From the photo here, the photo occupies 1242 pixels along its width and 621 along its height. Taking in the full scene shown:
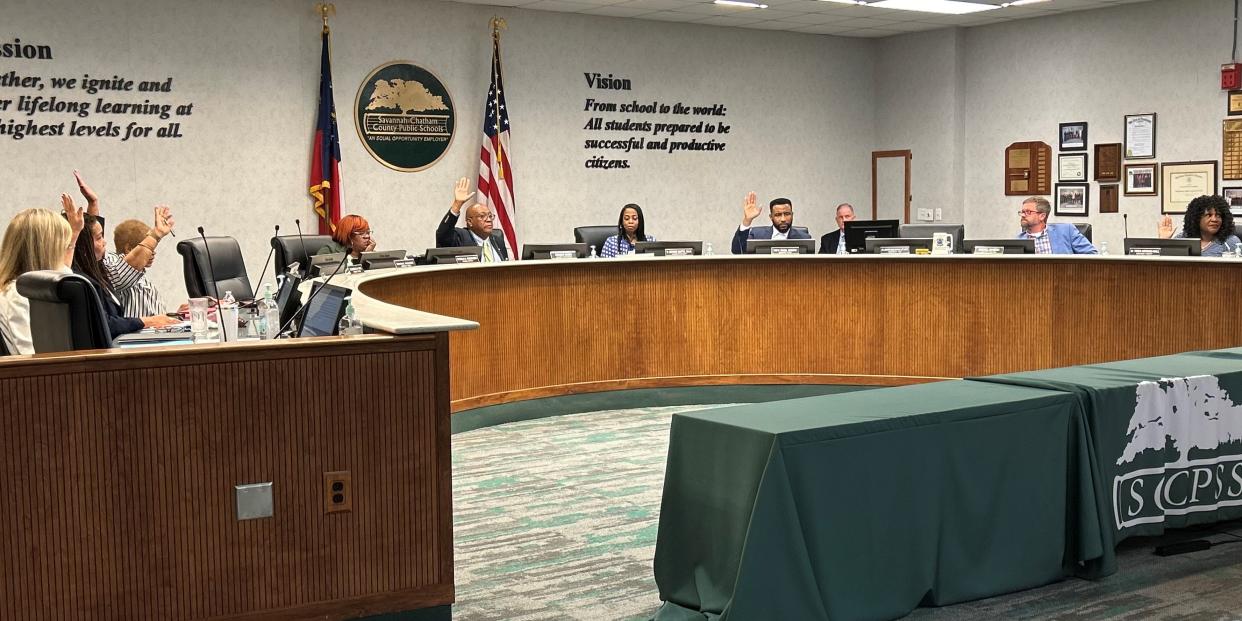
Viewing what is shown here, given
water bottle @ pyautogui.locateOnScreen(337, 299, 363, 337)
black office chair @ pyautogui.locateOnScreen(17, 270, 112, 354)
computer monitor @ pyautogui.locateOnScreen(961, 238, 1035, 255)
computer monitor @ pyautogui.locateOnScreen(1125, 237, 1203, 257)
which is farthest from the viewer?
computer monitor @ pyautogui.locateOnScreen(961, 238, 1035, 255)

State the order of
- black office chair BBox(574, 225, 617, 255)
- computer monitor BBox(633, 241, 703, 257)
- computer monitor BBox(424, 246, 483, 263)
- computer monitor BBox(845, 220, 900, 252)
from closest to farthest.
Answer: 1. computer monitor BBox(424, 246, 483, 263)
2. computer monitor BBox(633, 241, 703, 257)
3. computer monitor BBox(845, 220, 900, 252)
4. black office chair BBox(574, 225, 617, 255)

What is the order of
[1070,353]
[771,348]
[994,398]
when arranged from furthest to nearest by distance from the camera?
[771,348] < [1070,353] < [994,398]

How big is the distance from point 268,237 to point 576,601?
669 centimetres

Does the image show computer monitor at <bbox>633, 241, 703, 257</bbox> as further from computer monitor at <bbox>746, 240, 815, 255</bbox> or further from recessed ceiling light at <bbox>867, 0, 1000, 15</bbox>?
recessed ceiling light at <bbox>867, 0, 1000, 15</bbox>

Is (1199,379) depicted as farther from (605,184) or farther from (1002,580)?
(605,184)

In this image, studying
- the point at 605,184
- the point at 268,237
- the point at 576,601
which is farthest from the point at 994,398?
the point at 605,184

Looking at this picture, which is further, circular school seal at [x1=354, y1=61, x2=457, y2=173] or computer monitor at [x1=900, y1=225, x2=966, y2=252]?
circular school seal at [x1=354, y1=61, x2=457, y2=173]

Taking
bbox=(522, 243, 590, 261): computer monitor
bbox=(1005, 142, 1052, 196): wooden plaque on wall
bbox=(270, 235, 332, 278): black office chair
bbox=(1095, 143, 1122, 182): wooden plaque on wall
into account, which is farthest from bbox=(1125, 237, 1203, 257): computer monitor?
bbox=(270, 235, 332, 278): black office chair

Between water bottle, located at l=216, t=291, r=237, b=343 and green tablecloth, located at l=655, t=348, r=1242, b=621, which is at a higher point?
water bottle, located at l=216, t=291, r=237, b=343

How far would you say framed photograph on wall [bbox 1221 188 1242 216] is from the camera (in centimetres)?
1038

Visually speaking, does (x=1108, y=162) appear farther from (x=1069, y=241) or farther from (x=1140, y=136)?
(x=1069, y=241)

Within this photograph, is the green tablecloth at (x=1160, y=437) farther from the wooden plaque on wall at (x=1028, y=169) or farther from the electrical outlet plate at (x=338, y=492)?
the wooden plaque on wall at (x=1028, y=169)

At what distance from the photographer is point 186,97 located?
9281mm

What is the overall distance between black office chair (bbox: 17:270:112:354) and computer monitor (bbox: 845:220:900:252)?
6038 millimetres
